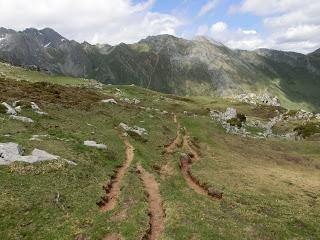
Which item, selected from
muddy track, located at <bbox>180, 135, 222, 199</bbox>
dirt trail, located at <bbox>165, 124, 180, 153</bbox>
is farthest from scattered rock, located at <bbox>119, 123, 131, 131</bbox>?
muddy track, located at <bbox>180, 135, 222, 199</bbox>

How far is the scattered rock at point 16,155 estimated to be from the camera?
37250 mm

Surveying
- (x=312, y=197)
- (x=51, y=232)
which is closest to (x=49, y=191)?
(x=51, y=232)

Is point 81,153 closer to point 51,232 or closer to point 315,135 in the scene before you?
point 51,232

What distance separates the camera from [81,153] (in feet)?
149

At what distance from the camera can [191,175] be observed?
50.2 m

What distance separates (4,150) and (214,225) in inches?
830

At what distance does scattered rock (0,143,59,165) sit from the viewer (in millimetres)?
37250

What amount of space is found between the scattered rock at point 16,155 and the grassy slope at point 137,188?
3.43 feet

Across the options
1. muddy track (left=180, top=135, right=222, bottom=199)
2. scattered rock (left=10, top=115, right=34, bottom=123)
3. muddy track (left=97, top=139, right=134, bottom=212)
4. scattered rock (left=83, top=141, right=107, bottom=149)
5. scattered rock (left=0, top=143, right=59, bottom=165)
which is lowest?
muddy track (left=180, top=135, right=222, bottom=199)

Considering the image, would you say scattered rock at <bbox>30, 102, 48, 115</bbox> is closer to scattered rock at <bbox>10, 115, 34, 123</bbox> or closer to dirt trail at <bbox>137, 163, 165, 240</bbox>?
scattered rock at <bbox>10, 115, 34, 123</bbox>

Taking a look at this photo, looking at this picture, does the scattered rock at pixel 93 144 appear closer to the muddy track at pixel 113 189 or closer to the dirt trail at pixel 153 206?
the muddy track at pixel 113 189

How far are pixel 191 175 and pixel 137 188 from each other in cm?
1284

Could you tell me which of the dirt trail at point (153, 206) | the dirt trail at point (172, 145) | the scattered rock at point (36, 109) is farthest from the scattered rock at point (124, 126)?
the dirt trail at point (153, 206)

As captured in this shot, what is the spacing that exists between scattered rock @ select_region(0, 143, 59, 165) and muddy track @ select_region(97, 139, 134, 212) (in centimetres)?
641
